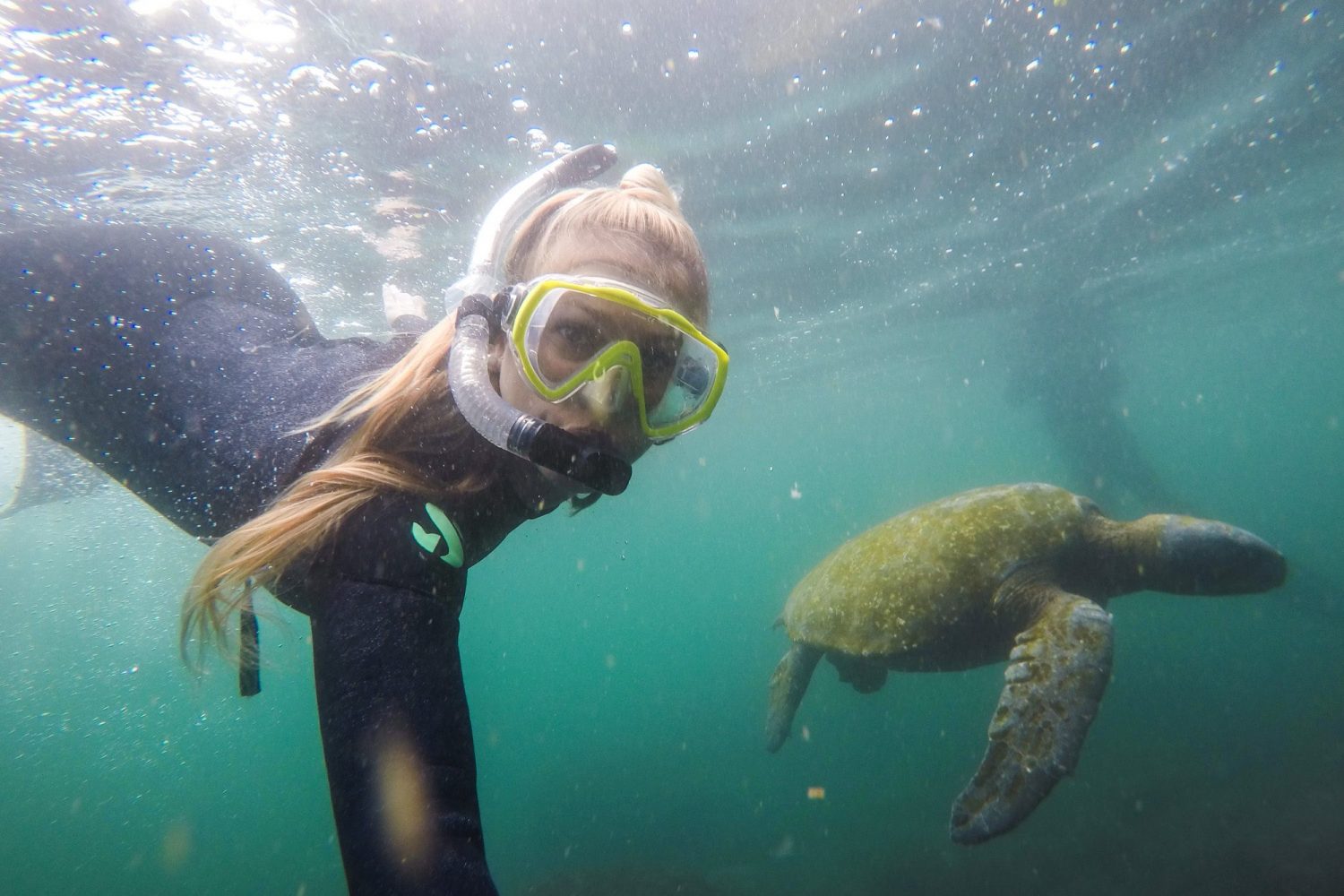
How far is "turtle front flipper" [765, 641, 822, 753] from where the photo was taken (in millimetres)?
7793

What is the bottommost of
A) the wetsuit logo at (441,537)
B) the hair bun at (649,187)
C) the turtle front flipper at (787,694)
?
the turtle front flipper at (787,694)

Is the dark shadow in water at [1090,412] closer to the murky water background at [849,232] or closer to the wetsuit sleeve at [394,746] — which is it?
the murky water background at [849,232]

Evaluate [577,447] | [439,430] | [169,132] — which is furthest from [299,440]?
[169,132]

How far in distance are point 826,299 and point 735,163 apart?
8.72 meters

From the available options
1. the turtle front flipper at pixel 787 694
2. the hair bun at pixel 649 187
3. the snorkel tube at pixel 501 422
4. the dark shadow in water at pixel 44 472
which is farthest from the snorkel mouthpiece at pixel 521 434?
the dark shadow in water at pixel 44 472

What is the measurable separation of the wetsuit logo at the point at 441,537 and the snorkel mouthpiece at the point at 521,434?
0.24 metres

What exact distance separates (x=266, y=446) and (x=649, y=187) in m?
1.63

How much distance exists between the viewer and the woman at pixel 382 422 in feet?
4.26

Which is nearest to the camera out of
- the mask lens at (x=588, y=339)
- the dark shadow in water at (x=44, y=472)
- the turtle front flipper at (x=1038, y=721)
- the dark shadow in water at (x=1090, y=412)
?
the mask lens at (x=588, y=339)

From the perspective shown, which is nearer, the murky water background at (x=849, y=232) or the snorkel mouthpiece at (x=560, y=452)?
the snorkel mouthpiece at (x=560, y=452)

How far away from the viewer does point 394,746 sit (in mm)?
1271

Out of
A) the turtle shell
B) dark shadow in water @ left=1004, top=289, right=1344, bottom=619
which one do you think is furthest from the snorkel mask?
dark shadow in water @ left=1004, top=289, right=1344, bottom=619

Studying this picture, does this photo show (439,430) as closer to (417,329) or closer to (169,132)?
(417,329)

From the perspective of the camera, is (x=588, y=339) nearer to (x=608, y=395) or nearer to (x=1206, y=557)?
(x=608, y=395)
